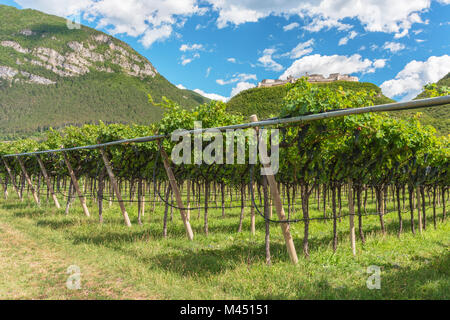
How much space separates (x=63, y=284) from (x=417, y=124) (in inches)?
363

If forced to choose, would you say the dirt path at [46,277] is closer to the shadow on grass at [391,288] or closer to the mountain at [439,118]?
the shadow on grass at [391,288]

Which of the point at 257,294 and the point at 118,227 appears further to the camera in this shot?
the point at 118,227

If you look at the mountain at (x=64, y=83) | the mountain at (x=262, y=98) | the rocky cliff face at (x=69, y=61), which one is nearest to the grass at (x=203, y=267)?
the mountain at (x=262, y=98)

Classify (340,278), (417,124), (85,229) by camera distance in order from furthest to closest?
1. (85,229)
2. (417,124)
3. (340,278)

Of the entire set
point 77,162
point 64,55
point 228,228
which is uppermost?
point 64,55

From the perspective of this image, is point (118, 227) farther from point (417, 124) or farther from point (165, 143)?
point (417, 124)

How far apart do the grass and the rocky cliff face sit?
16760 centimetres

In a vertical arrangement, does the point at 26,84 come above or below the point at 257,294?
above

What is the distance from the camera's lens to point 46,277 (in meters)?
5.29

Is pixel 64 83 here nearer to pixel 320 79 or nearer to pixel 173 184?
pixel 320 79

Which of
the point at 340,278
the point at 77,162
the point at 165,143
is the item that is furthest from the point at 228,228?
the point at 77,162
